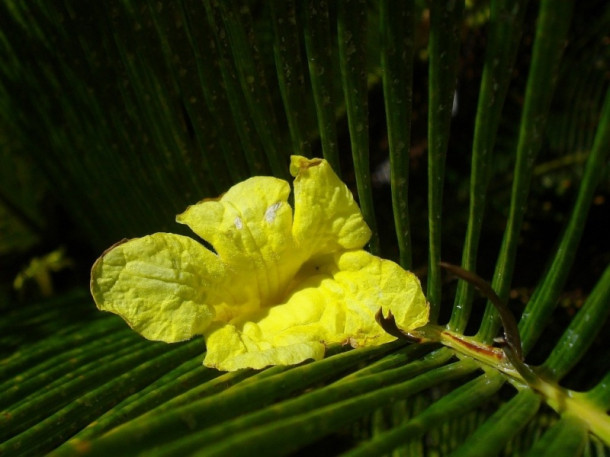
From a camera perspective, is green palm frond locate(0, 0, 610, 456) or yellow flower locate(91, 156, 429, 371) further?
yellow flower locate(91, 156, 429, 371)

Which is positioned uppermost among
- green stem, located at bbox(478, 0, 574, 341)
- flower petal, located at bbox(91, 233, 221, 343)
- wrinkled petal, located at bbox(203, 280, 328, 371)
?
green stem, located at bbox(478, 0, 574, 341)

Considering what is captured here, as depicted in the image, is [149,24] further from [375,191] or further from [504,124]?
[504,124]

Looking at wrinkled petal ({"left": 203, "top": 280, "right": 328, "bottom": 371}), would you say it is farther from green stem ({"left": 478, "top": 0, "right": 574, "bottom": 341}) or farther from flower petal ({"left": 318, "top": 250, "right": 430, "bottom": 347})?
green stem ({"left": 478, "top": 0, "right": 574, "bottom": 341})

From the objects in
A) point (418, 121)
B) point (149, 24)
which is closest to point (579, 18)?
point (418, 121)

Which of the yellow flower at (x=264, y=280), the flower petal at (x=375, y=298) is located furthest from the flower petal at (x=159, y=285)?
the flower petal at (x=375, y=298)

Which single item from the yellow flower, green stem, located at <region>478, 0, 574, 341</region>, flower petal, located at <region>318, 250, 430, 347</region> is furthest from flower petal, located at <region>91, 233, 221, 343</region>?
green stem, located at <region>478, 0, 574, 341</region>

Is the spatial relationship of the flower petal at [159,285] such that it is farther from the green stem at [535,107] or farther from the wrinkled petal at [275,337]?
the green stem at [535,107]

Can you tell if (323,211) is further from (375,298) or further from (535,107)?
(535,107)
